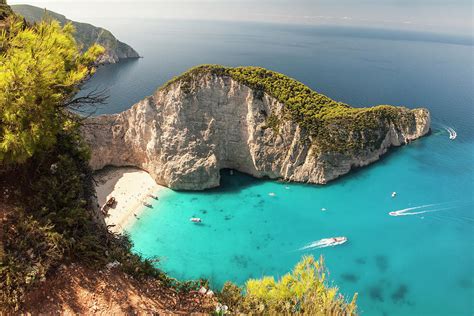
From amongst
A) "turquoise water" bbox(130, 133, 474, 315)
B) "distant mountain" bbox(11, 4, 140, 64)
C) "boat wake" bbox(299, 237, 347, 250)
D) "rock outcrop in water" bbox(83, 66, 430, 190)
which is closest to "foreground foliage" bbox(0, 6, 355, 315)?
Result: "turquoise water" bbox(130, 133, 474, 315)

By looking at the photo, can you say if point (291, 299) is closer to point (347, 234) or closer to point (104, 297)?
point (104, 297)

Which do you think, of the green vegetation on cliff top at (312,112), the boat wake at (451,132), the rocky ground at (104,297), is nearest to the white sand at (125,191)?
the green vegetation on cliff top at (312,112)

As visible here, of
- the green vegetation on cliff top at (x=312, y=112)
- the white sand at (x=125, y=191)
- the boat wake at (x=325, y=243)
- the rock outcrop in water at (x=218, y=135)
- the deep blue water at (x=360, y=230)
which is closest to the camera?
the deep blue water at (x=360, y=230)

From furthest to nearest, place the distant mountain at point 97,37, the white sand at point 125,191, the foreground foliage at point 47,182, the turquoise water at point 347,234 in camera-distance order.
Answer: the distant mountain at point 97,37, the white sand at point 125,191, the turquoise water at point 347,234, the foreground foliage at point 47,182

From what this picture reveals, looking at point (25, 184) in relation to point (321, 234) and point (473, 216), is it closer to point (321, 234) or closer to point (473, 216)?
point (321, 234)

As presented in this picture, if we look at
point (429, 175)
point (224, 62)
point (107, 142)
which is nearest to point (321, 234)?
point (429, 175)

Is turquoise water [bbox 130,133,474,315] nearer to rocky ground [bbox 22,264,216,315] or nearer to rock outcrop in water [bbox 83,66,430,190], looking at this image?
rock outcrop in water [bbox 83,66,430,190]

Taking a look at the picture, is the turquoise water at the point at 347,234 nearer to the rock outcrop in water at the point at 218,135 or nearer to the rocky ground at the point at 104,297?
the rock outcrop in water at the point at 218,135
